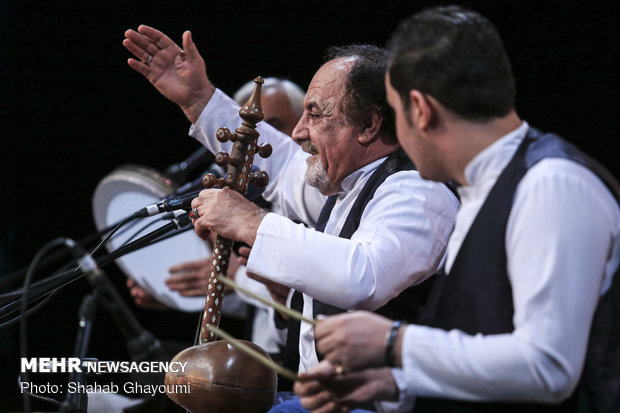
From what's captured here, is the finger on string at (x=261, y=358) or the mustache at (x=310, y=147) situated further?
the mustache at (x=310, y=147)

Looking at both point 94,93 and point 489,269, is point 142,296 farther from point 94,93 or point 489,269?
point 489,269

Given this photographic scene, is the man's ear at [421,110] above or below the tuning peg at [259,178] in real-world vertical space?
above

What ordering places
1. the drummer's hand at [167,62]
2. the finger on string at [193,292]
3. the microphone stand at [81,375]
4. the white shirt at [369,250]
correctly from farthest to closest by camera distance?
the finger on string at [193,292] < the drummer's hand at [167,62] < the white shirt at [369,250] < the microphone stand at [81,375]

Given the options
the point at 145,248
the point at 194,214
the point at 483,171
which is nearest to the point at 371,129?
the point at 194,214

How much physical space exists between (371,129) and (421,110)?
3.20 feet

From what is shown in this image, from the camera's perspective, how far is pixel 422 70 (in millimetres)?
1547

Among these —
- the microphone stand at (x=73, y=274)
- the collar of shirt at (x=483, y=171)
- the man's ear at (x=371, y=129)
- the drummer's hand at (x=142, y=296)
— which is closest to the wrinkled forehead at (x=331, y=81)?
the man's ear at (x=371, y=129)

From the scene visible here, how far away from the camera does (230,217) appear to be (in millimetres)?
2203

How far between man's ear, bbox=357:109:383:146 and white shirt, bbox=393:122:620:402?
1.10 meters

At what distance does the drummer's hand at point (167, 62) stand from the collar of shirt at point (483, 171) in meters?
1.53

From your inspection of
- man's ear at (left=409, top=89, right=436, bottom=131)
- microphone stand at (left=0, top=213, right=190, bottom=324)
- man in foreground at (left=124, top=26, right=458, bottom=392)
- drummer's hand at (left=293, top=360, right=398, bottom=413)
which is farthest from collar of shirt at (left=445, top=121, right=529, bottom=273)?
microphone stand at (left=0, top=213, right=190, bottom=324)

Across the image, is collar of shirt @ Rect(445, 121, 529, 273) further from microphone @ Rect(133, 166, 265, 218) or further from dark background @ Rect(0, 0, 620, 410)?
dark background @ Rect(0, 0, 620, 410)

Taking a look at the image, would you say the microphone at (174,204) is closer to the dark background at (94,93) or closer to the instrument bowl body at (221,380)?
the instrument bowl body at (221,380)

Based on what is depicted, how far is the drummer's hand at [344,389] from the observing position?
1537 mm
